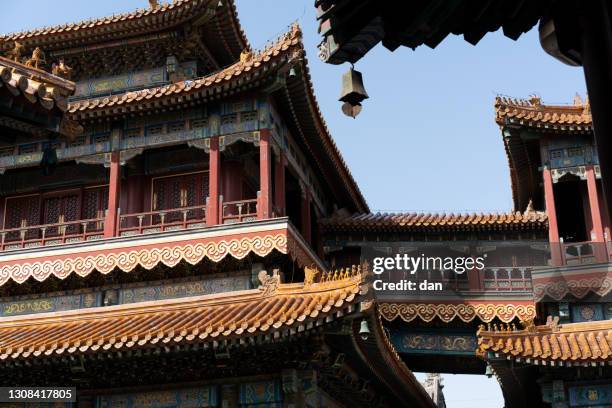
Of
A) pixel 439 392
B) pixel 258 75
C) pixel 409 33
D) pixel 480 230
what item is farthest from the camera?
pixel 439 392

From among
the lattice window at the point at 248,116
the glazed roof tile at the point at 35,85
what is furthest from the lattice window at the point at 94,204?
the glazed roof tile at the point at 35,85

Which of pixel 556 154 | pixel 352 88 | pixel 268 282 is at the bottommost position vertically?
pixel 352 88

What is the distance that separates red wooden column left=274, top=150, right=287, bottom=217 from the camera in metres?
17.1

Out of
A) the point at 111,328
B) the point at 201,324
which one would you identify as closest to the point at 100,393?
the point at 111,328

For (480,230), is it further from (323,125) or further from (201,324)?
(201,324)

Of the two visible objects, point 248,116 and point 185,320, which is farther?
point 248,116

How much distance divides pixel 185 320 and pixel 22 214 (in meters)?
6.54

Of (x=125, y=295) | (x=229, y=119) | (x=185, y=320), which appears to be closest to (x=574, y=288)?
(x=229, y=119)

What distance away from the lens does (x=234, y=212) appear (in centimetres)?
1698

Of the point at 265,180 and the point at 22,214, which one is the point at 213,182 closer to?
the point at 265,180

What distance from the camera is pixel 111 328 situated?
14375mm

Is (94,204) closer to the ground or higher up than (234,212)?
higher up

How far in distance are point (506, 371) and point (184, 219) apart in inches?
286

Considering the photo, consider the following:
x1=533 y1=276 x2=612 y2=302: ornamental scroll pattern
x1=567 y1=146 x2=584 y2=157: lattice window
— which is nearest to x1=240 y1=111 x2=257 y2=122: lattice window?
x1=533 y1=276 x2=612 y2=302: ornamental scroll pattern
